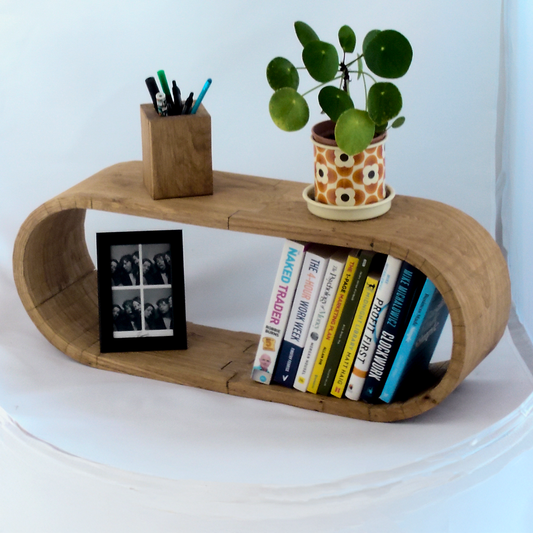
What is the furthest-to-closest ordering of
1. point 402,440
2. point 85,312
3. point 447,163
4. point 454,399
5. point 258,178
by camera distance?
1. point 447,163
2. point 85,312
3. point 258,178
4. point 454,399
5. point 402,440

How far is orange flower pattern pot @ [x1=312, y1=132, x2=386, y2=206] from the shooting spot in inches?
60.8

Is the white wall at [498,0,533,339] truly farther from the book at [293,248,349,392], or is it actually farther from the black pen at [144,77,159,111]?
the black pen at [144,77,159,111]

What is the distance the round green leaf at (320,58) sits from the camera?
149cm

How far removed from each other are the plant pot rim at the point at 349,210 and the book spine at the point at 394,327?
0.13 metres

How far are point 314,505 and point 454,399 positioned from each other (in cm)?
41

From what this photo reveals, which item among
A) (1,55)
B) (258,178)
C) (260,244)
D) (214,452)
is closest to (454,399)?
(214,452)

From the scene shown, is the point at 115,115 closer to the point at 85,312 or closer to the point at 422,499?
the point at 85,312

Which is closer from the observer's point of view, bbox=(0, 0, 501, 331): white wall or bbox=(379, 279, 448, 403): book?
bbox=(379, 279, 448, 403): book

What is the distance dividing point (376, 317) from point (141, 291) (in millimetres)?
555

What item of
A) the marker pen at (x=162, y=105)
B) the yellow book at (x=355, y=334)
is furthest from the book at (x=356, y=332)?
the marker pen at (x=162, y=105)

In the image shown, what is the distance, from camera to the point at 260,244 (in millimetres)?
2279

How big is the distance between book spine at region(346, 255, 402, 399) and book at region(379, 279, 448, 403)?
0.17 feet

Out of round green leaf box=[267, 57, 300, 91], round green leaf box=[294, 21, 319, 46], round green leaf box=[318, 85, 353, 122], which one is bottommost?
round green leaf box=[318, 85, 353, 122]

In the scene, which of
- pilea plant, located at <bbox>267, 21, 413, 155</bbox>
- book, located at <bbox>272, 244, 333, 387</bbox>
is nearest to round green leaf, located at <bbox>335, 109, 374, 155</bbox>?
pilea plant, located at <bbox>267, 21, 413, 155</bbox>
